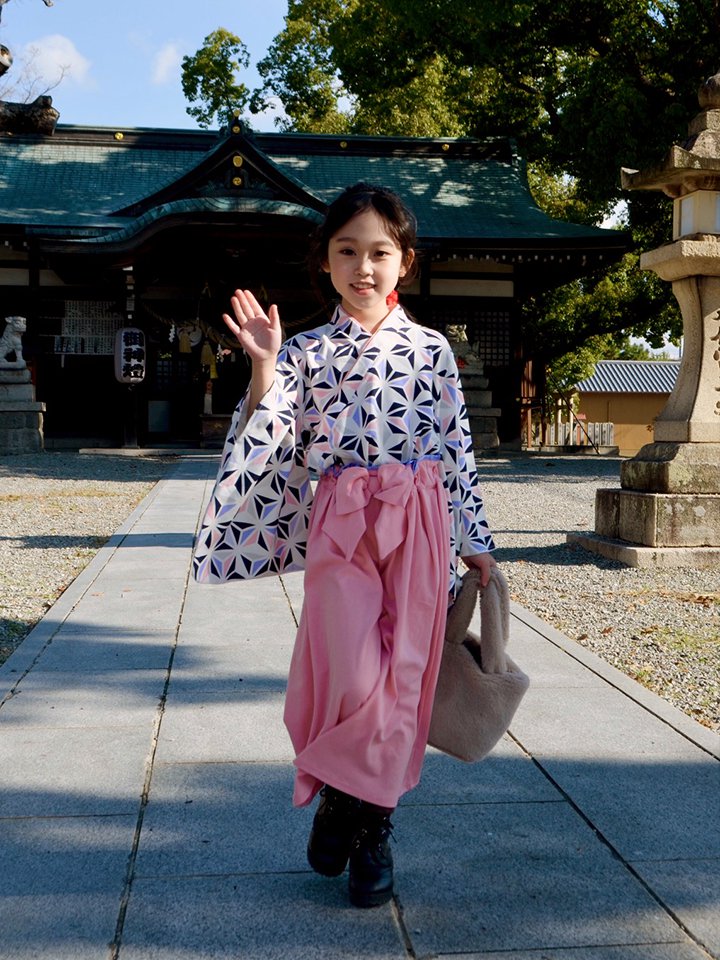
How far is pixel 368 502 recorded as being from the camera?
2.23 meters

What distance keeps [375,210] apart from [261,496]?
0.75 metres

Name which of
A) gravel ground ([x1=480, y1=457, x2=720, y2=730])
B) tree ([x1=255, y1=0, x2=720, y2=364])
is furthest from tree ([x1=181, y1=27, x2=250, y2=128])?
gravel ground ([x1=480, y1=457, x2=720, y2=730])

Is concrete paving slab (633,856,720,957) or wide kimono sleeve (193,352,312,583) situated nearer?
concrete paving slab (633,856,720,957)

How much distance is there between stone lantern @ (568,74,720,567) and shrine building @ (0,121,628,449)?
9859mm

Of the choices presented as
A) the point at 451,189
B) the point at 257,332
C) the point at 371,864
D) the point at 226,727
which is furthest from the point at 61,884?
the point at 451,189

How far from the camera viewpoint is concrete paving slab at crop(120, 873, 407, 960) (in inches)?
73.8

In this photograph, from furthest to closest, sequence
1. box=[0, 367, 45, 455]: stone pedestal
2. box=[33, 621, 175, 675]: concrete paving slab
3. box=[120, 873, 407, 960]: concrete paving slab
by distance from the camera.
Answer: box=[0, 367, 45, 455]: stone pedestal < box=[33, 621, 175, 675]: concrete paving slab < box=[120, 873, 407, 960]: concrete paving slab

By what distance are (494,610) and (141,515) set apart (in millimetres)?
6764

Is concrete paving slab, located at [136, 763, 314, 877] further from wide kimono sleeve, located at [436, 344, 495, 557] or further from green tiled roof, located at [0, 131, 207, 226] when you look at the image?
green tiled roof, located at [0, 131, 207, 226]

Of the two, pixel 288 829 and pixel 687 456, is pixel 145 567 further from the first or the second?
pixel 288 829

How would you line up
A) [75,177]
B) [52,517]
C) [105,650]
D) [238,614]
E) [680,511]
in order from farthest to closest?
[75,177], [52,517], [680,511], [238,614], [105,650]

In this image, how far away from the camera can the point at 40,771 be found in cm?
279

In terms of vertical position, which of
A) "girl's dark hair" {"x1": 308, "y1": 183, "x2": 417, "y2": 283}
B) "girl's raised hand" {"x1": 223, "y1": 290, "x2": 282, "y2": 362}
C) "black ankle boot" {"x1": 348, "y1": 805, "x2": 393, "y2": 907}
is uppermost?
"girl's dark hair" {"x1": 308, "y1": 183, "x2": 417, "y2": 283}

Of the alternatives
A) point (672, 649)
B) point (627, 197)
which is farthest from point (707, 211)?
point (627, 197)
